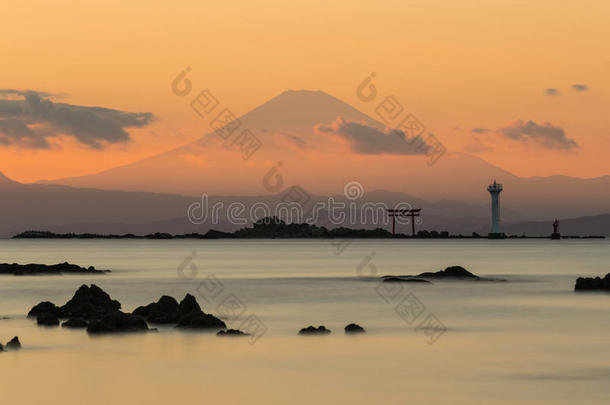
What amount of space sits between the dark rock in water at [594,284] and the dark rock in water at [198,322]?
33030mm

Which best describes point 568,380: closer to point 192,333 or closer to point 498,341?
point 498,341

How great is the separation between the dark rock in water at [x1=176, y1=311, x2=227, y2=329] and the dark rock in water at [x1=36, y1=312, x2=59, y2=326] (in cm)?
568

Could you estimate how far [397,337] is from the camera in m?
39.5

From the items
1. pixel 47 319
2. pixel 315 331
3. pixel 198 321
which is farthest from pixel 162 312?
pixel 315 331

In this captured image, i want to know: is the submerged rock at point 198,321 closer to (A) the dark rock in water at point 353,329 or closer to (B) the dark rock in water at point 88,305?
(B) the dark rock in water at point 88,305

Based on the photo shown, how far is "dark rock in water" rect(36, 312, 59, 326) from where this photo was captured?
40.8 metres

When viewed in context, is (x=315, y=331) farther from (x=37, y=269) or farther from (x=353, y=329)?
(x=37, y=269)

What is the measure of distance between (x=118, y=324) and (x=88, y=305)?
5.68m

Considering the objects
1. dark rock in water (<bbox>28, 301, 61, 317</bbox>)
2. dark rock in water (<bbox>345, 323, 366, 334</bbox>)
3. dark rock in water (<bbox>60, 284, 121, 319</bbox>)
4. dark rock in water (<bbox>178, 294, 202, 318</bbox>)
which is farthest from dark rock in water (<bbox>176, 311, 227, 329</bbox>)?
dark rock in water (<bbox>28, 301, 61, 317</bbox>)

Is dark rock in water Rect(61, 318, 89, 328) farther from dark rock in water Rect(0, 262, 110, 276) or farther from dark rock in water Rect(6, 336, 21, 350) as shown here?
dark rock in water Rect(0, 262, 110, 276)

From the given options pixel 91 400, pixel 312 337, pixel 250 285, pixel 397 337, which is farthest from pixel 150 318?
pixel 250 285

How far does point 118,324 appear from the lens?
123 ft

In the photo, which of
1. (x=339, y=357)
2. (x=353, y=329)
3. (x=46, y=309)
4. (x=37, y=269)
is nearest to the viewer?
(x=339, y=357)

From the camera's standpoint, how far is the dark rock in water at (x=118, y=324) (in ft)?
123
